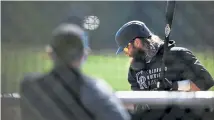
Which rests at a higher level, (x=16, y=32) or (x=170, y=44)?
(x=170, y=44)

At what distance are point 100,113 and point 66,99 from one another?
0.33 ft

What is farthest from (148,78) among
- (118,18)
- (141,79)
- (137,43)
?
(118,18)

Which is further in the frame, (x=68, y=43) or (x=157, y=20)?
(x=157, y=20)

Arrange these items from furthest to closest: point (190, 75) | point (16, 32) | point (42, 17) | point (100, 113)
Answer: point (42, 17), point (16, 32), point (190, 75), point (100, 113)

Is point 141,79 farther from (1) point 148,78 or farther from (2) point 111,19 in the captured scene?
(2) point 111,19

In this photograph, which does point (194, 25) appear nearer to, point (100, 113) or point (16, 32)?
point (16, 32)

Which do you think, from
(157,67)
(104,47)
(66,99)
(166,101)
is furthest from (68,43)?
(104,47)

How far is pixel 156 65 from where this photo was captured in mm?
1912

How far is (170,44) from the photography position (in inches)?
76.5

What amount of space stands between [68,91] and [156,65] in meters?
0.74

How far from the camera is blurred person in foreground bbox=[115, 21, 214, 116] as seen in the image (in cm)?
180

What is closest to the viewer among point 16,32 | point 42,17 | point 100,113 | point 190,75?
point 100,113

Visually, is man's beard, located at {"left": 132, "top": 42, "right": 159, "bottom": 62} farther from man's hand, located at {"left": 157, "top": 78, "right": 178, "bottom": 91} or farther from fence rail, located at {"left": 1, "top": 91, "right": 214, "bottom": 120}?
fence rail, located at {"left": 1, "top": 91, "right": 214, "bottom": 120}

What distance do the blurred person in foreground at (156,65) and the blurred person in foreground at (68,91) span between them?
54cm
